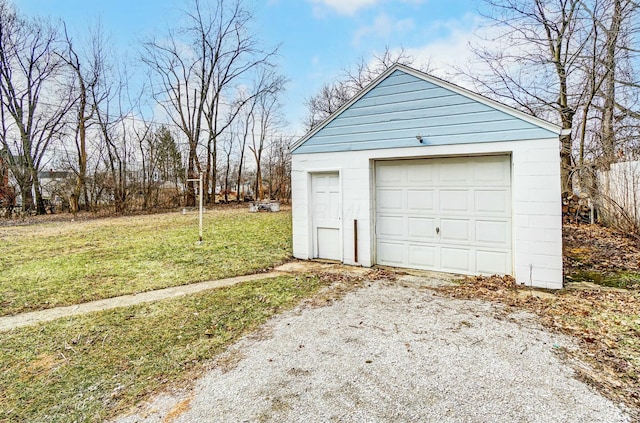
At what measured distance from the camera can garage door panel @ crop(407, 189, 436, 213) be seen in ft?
18.4

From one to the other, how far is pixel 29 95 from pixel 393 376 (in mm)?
20935

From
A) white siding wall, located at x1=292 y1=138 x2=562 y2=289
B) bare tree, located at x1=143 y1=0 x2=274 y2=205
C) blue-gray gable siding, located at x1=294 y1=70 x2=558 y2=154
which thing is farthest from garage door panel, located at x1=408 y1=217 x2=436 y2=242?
bare tree, located at x1=143 y1=0 x2=274 y2=205

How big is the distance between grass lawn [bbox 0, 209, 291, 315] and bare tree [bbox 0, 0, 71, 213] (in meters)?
6.22

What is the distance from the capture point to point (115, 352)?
306 centimetres

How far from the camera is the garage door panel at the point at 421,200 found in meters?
5.60

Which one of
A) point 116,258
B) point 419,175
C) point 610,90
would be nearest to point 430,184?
point 419,175

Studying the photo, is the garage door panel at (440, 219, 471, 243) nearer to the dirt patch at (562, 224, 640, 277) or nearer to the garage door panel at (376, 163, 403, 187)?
the garage door panel at (376, 163, 403, 187)

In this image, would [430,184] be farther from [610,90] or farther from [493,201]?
[610,90]

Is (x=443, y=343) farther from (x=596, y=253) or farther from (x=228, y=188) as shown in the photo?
(x=228, y=188)

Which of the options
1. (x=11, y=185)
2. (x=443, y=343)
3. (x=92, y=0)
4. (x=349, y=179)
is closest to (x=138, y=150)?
(x=11, y=185)

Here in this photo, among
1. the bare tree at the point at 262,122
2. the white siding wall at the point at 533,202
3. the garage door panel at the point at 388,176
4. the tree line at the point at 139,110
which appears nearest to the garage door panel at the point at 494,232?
the white siding wall at the point at 533,202

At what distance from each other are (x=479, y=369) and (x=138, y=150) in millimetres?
19589

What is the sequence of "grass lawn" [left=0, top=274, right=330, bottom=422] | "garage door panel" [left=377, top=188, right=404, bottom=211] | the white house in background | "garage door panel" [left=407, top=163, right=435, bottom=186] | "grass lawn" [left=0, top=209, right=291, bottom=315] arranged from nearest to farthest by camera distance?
"grass lawn" [left=0, top=274, right=330, bottom=422]
the white house in background
"grass lawn" [left=0, top=209, right=291, bottom=315]
"garage door panel" [left=407, top=163, right=435, bottom=186]
"garage door panel" [left=377, top=188, right=404, bottom=211]

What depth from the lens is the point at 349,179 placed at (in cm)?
603
